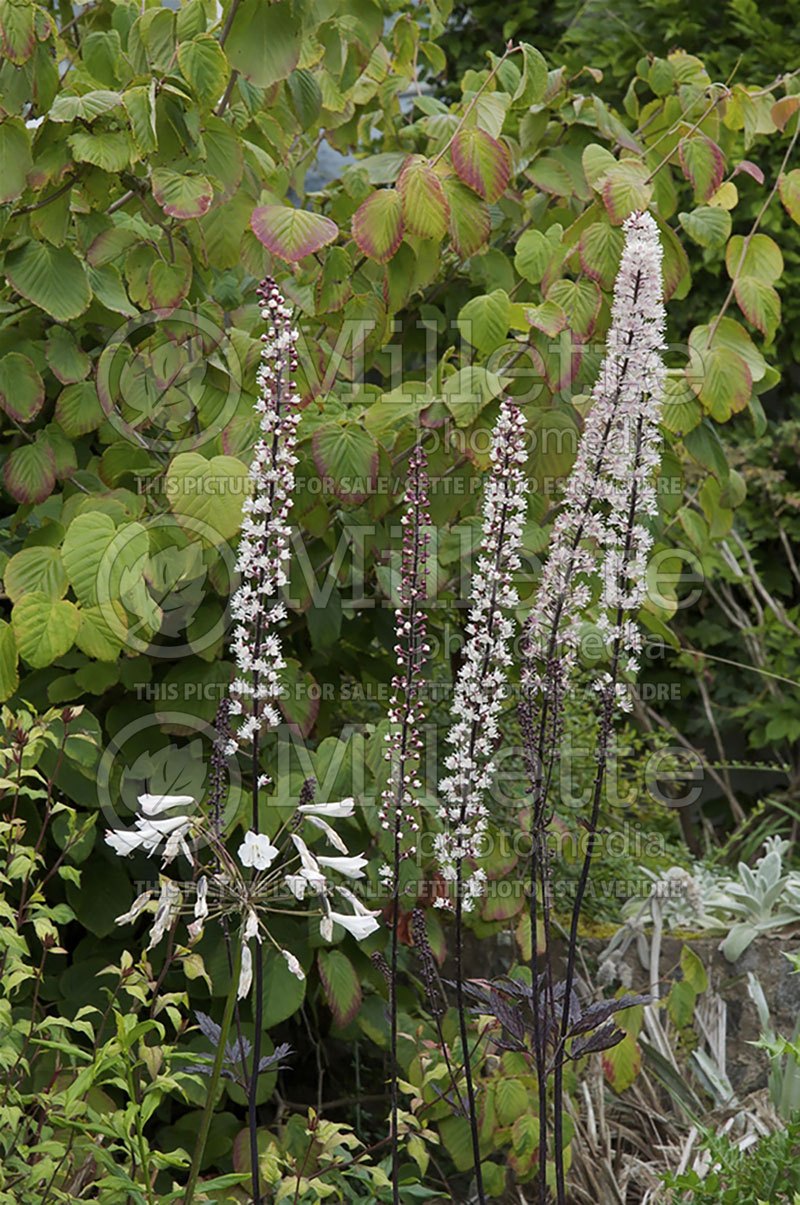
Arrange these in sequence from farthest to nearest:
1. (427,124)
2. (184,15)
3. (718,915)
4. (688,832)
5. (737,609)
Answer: (737,609)
(688,832)
(718,915)
(427,124)
(184,15)

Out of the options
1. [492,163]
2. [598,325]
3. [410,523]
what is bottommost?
[410,523]

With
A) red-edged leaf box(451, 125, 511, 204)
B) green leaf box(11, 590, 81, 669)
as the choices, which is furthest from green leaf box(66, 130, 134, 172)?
green leaf box(11, 590, 81, 669)

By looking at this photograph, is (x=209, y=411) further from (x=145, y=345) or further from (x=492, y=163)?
(x=492, y=163)

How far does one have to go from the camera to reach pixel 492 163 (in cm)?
207

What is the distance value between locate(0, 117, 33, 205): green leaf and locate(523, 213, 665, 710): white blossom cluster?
1029 mm

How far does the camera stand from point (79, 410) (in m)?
2.17

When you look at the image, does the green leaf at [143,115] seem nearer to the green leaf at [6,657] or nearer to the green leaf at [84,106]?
the green leaf at [84,106]

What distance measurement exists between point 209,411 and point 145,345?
191 mm

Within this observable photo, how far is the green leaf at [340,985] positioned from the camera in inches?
83.2

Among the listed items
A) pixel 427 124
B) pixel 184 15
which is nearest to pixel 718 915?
pixel 427 124

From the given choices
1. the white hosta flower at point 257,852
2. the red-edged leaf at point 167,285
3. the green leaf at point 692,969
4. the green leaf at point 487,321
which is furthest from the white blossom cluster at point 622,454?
the green leaf at point 692,969

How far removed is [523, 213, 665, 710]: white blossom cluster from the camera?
4.71 ft

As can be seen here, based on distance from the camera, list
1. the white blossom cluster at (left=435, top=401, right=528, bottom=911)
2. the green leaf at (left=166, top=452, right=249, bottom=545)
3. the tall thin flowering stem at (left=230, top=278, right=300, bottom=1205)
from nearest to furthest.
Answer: the tall thin flowering stem at (left=230, top=278, right=300, bottom=1205)
the white blossom cluster at (left=435, top=401, right=528, bottom=911)
the green leaf at (left=166, top=452, right=249, bottom=545)

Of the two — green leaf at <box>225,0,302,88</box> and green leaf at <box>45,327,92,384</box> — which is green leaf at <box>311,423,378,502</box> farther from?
green leaf at <box>225,0,302,88</box>
